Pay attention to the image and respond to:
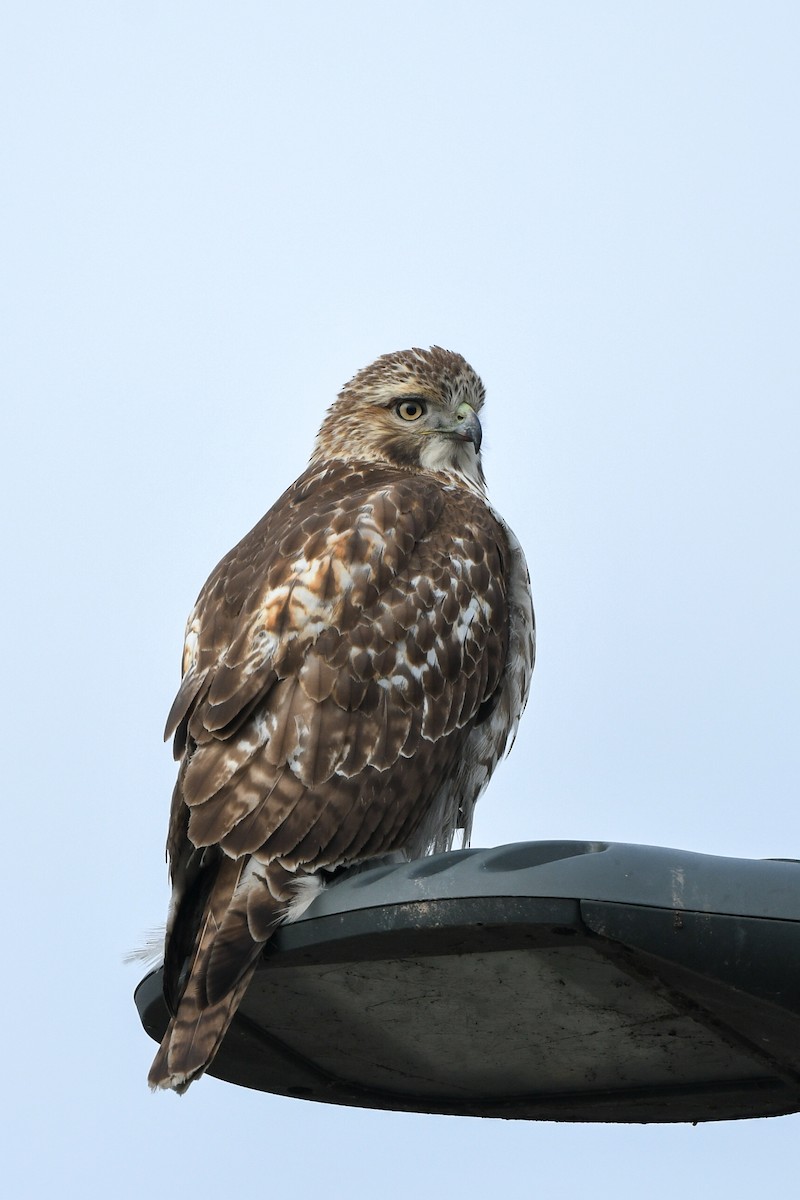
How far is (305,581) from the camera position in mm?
4984

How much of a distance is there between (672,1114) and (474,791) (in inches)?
56.8

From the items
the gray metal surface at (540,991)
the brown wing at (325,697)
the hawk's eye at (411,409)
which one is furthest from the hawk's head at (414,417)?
the gray metal surface at (540,991)

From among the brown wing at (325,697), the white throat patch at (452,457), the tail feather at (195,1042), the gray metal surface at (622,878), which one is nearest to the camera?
the gray metal surface at (622,878)

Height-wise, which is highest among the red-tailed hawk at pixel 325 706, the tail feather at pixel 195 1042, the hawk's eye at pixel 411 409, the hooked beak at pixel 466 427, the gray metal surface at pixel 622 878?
the hawk's eye at pixel 411 409

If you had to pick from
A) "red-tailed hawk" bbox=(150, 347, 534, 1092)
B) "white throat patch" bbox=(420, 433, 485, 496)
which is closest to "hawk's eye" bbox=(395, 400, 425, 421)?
"white throat patch" bbox=(420, 433, 485, 496)

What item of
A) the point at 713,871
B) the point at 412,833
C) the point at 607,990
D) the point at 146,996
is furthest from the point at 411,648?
the point at 713,871

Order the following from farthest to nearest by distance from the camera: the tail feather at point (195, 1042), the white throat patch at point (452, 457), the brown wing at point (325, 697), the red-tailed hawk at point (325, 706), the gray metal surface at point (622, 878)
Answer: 1. the white throat patch at point (452, 457)
2. the brown wing at point (325, 697)
3. the red-tailed hawk at point (325, 706)
4. the tail feather at point (195, 1042)
5. the gray metal surface at point (622, 878)

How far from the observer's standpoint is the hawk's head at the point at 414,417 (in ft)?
21.0

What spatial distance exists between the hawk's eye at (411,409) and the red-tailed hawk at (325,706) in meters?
0.51

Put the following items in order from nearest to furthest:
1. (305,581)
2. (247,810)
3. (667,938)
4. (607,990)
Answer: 1. (667,938)
2. (607,990)
3. (247,810)
4. (305,581)

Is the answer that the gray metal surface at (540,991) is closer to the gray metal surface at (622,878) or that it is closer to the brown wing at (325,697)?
the gray metal surface at (622,878)

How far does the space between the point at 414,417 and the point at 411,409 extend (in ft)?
0.11

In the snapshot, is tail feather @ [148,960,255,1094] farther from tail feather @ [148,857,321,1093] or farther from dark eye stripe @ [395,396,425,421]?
dark eye stripe @ [395,396,425,421]

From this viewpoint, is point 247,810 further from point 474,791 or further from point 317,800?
point 474,791
